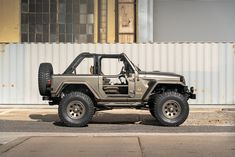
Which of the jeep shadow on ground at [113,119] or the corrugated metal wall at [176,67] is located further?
the corrugated metal wall at [176,67]

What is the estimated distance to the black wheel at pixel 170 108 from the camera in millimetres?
15266

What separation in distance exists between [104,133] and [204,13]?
42.6 ft

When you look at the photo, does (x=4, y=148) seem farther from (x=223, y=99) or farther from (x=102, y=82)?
(x=223, y=99)

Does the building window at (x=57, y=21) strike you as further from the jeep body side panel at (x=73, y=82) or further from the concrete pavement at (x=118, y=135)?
the jeep body side panel at (x=73, y=82)

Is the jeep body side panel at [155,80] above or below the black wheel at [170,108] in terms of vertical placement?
above

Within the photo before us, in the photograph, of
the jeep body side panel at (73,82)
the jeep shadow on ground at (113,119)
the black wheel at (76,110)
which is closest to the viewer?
the black wheel at (76,110)

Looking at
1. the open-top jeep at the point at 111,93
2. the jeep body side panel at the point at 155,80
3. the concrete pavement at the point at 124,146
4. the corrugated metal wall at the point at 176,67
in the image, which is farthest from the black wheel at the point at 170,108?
the corrugated metal wall at the point at 176,67

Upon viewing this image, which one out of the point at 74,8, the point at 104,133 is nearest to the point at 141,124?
the point at 104,133

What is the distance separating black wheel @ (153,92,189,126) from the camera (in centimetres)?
1527

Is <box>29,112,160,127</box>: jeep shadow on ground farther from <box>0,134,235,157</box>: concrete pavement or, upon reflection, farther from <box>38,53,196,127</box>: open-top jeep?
<box>0,134,235,157</box>: concrete pavement

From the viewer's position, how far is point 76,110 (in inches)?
603

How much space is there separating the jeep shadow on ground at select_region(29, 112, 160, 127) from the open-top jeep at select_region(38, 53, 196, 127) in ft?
2.35

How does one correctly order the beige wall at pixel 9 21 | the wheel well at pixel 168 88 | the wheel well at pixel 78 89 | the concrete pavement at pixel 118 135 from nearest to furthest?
the concrete pavement at pixel 118 135
the wheel well at pixel 78 89
the wheel well at pixel 168 88
the beige wall at pixel 9 21

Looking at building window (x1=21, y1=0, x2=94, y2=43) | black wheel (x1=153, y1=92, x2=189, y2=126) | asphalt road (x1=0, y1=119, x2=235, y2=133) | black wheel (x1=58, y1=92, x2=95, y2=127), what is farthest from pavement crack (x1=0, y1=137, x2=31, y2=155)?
building window (x1=21, y1=0, x2=94, y2=43)
